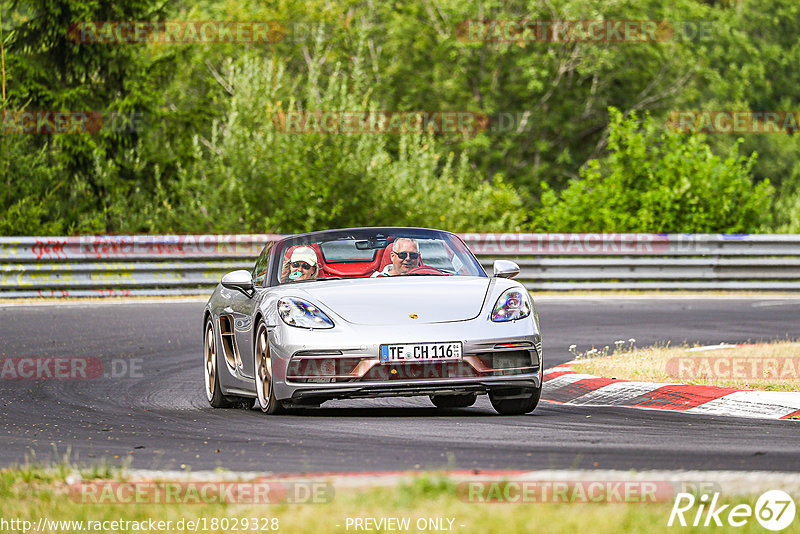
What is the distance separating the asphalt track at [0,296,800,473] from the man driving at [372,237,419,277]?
0.97 m

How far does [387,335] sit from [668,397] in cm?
226

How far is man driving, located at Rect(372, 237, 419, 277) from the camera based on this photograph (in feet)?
32.0

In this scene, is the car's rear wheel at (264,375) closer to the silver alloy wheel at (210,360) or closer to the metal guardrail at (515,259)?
the silver alloy wheel at (210,360)

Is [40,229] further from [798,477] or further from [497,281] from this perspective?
[798,477]

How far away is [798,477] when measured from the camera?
575 centimetres

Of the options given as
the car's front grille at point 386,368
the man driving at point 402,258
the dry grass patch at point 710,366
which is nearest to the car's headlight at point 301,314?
the car's front grille at point 386,368

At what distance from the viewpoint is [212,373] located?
10.5m

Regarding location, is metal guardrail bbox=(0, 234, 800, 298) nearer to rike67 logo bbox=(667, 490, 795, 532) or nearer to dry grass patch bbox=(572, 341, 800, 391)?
dry grass patch bbox=(572, 341, 800, 391)

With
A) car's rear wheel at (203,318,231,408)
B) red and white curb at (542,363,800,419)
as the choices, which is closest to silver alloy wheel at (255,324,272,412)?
car's rear wheel at (203,318,231,408)

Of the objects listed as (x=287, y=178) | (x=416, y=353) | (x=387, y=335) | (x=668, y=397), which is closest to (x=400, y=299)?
(x=387, y=335)

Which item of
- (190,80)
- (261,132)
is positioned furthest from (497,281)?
(190,80)

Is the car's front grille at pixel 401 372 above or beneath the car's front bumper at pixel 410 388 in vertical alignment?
above

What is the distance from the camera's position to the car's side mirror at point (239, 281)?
31.6 ft

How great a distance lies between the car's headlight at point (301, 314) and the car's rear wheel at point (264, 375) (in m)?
0.26
